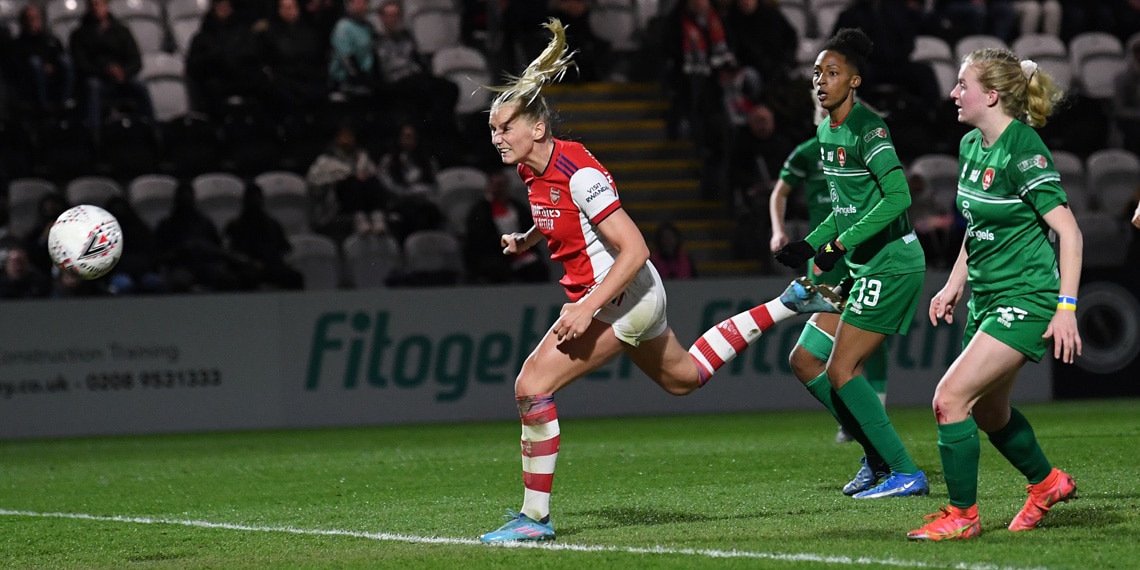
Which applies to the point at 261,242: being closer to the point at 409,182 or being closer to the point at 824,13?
the point at 409,182

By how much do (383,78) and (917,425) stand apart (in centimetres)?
694

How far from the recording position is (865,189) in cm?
719

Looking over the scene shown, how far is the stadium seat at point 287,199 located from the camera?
15.2 metres

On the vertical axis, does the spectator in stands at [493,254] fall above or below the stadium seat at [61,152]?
below

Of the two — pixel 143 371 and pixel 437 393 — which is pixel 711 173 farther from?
pixel 143 371

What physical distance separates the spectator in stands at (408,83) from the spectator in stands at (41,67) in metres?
3.15

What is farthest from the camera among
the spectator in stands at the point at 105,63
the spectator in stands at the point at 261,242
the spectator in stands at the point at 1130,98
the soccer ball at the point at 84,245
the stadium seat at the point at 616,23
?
the stadium seat at the point at 616,23

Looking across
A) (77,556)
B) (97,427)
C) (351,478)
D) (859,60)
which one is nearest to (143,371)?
(97,427)

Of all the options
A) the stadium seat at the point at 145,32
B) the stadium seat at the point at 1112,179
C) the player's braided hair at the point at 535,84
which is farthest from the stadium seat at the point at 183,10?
the player's braided hair at the point at 535,84

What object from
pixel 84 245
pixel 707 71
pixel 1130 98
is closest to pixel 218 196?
pixel 707 71

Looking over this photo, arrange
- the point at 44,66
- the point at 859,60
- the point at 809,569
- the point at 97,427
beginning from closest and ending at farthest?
the point at 809,569, the point at 859,60, the point at 97,427, the point at 44,66

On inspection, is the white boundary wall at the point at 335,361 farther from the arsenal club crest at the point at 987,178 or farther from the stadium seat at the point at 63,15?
the arsenal club crest at the point at 987,178

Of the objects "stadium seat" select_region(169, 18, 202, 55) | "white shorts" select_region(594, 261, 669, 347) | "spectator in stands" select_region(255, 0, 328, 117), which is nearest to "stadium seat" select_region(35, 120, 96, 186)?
"spectator in stands" select_region(255, 0, 328, 117)

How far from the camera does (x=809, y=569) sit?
514 cm
